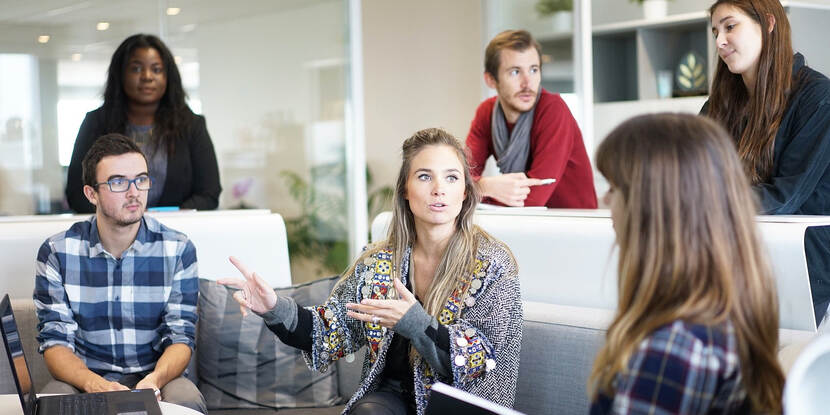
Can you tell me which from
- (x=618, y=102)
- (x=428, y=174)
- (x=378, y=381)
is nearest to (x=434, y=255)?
(x=428, y=174)

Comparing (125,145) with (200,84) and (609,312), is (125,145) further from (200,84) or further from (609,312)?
(200,84)

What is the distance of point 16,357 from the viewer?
1698 mm

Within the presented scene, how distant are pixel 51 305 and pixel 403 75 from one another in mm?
4116

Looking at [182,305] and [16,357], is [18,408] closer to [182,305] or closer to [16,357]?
[16,357]

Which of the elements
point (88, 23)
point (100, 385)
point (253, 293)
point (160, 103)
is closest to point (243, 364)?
point (100, 385)

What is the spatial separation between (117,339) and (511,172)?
1436 mm

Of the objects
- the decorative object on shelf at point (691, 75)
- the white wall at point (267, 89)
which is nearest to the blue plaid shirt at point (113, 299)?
the white wall at point (267, 89)

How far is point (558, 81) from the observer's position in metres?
5.35

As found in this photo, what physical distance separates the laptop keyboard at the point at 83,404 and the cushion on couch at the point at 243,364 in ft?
2.62

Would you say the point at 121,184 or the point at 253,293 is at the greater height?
the point at 121,184

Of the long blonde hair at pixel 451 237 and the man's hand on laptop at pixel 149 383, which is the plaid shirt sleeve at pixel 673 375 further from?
the man's hand on laptop at pixel 149 383

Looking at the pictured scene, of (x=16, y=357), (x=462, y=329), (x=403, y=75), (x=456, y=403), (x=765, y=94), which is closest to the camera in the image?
(x=456, y=403)

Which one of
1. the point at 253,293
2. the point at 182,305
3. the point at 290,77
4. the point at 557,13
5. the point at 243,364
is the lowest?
the point at 243,364

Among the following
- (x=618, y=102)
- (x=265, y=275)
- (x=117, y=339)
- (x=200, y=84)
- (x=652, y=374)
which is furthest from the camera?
(x=618, y=102)
